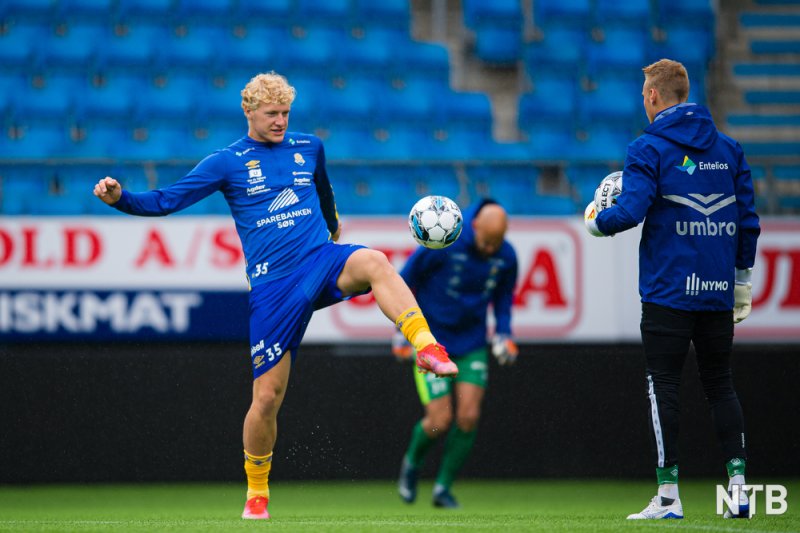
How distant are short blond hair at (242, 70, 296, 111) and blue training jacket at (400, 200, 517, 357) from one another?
214 cm

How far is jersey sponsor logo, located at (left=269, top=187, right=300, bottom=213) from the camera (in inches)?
229

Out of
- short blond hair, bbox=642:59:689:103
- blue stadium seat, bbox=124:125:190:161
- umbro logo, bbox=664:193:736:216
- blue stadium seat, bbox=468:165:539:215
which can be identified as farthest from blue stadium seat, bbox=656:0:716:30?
umbro logo, bbox=664:193:736:216

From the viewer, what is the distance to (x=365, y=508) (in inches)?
300

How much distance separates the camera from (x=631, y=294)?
353 inches

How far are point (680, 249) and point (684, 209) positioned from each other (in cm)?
19

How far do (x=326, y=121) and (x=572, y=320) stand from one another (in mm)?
3409

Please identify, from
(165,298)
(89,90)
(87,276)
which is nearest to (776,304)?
(165,298)

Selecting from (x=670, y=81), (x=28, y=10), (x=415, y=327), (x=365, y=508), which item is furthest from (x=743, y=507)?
(x=28, y=10)

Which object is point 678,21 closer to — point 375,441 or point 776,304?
point 776,304

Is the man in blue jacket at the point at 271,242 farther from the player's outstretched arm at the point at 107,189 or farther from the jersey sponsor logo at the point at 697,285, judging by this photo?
the jersey sponsor logo at the point at 697,285

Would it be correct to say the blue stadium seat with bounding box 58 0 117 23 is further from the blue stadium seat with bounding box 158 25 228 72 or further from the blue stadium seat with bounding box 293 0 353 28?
the blue stadium seat with bounding box 293 0 353 28

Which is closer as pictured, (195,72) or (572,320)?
(572,320)

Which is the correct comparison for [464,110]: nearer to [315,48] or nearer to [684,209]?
[315,48]

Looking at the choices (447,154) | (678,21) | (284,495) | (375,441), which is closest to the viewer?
(284,495)
